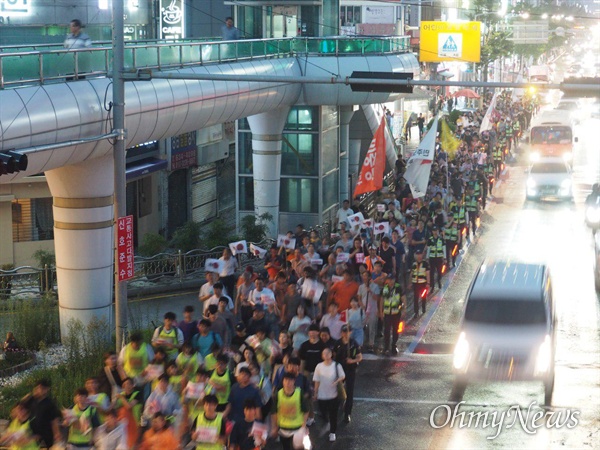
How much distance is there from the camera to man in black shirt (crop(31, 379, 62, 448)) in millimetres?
13125

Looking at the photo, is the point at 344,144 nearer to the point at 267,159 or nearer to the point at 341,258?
the point at 267,159

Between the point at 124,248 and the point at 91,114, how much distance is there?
225 cm

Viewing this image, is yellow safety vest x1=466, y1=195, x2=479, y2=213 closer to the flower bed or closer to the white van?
the white van

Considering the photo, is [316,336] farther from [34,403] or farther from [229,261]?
[229,261]

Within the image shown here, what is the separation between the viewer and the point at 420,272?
942 inches

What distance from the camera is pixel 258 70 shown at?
2877 cm

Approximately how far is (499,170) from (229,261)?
29.6 metres

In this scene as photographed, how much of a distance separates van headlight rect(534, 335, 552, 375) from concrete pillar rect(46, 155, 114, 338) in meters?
7.71

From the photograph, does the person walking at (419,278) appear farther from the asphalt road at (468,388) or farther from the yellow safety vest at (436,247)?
the yellow safety vest at (436,247)

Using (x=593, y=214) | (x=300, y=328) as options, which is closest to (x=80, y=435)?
(x=300, y=328)

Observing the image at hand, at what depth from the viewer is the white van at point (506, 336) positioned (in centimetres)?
1794

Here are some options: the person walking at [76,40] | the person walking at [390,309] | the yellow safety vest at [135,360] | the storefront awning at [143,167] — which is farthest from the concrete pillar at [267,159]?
the yellow safety vest at [135,360]

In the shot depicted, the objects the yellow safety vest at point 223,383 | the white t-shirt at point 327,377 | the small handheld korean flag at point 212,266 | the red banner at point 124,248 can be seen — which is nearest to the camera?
the yellow safety vest at point 223,383

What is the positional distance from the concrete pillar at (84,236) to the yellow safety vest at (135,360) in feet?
19.1
